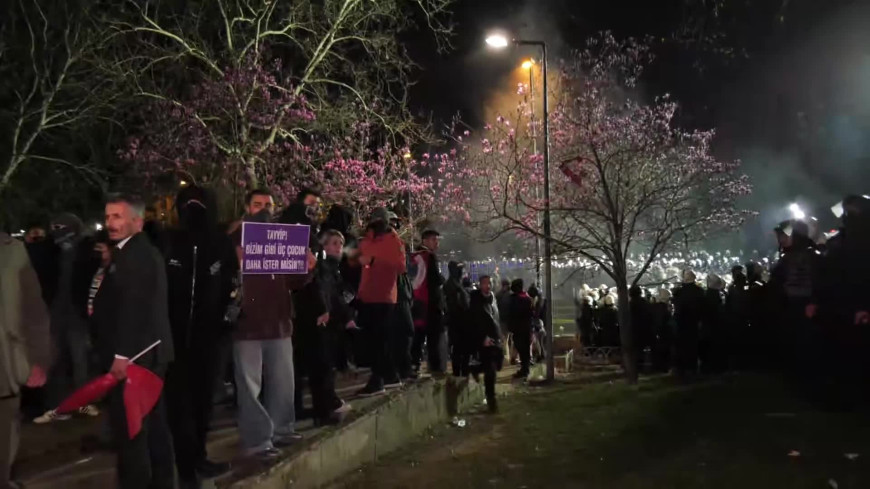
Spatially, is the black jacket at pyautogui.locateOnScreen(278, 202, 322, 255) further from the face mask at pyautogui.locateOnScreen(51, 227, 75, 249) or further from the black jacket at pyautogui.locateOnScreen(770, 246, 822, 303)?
the black jacket at pyautogui.locateOnScreen(770, 246, 822, 303)

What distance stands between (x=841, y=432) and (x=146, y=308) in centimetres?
659

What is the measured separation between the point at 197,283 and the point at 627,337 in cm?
931

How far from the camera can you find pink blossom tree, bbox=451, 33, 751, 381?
1309 cm

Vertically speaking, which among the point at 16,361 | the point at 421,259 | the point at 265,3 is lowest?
the point at 16,361

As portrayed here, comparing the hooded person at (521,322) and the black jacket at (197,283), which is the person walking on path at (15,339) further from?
the hooded person at (521,322)

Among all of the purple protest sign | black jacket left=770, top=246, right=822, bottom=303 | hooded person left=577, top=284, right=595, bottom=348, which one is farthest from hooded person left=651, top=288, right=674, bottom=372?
the purple protest sign

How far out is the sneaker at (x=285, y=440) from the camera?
241 inches

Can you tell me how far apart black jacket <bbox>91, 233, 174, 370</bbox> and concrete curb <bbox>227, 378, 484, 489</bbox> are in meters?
1.24

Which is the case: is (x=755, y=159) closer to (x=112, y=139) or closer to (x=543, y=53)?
(x=543, y=53)

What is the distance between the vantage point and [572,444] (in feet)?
26.8

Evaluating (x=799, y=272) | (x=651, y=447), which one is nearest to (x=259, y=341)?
(x=651, y=447)

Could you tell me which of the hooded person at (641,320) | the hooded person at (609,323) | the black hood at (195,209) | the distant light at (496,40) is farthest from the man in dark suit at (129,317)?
the hooded person at (609,323)

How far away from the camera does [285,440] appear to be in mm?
6172

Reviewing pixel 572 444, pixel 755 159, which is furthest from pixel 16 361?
pixel 755 159
